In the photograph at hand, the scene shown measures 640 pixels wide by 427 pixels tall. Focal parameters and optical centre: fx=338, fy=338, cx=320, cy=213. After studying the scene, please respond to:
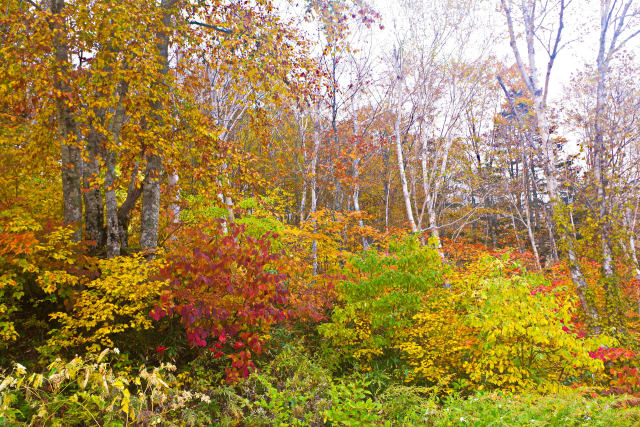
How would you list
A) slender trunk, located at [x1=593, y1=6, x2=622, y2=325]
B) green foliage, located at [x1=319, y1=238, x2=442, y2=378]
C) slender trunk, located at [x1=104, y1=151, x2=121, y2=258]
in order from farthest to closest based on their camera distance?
green foliage, located at [x1=319, y1=238, x2=442, y2=378]
slender trunk, located at [x1=593, y1=6, x2=622, y2=325]
slender trunk, located at [x1=104, y1=151, x2=121, y2=258]

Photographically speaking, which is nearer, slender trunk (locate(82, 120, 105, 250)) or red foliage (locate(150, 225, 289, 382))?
red foliage (locate(150, 225, 289, 382))

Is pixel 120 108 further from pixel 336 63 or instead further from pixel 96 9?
pixel 336 63

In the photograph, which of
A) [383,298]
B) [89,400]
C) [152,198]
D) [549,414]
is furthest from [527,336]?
[152,198]

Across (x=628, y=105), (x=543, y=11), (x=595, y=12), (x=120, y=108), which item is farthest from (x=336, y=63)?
(x=628, y=105)

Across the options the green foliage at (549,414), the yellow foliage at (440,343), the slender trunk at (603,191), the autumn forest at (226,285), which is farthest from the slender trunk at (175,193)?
the slender trunk at (603,191)

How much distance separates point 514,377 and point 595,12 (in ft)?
30.1

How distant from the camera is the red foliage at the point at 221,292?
4.19 m

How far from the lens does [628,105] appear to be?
11.5m

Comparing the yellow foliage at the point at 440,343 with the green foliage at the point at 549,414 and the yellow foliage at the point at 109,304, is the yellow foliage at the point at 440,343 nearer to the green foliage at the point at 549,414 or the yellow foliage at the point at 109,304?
the green foliage at the point at 549,414

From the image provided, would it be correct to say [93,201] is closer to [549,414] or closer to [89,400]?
[89,400]

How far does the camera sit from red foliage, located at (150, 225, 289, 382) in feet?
13.7

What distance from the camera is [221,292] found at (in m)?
4.54

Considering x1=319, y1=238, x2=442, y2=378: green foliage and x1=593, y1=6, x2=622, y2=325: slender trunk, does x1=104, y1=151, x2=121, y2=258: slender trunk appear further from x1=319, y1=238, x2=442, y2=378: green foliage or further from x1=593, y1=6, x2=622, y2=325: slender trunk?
x1=593, y1=6, x2=622, y2=325: slender trunk

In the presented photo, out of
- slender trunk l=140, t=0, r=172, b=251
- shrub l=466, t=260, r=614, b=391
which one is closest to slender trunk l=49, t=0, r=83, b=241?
slender trunk l=140, t=0, r=172, b=251
